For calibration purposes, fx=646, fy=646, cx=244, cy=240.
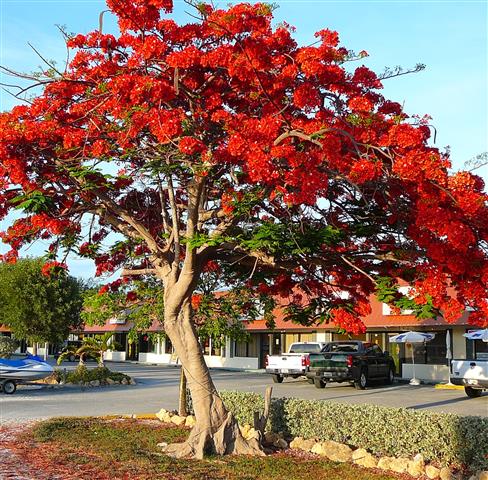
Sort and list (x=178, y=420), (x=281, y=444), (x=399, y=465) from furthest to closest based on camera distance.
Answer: (x=178, y=420)
(x=281, y=444)
(x=399, y=465)

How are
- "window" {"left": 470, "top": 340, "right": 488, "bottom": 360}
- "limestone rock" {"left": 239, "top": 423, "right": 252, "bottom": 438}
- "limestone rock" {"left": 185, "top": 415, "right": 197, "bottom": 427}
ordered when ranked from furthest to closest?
1. "window" {"left": 470, "top": 340, "right": 488, "bottom": 360}
2. "limestone rock" {"left": 185, "top": 415, "right": 197, "bottom": 427}
3. "limestone rock" {"left": 239, "top": 423, "right": 252, "bottom": 438}

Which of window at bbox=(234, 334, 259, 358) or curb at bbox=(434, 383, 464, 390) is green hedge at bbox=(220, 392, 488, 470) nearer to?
curb at bbox=(434, 383, 464, 390)

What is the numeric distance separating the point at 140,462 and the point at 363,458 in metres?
3.21

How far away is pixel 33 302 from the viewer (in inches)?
1257

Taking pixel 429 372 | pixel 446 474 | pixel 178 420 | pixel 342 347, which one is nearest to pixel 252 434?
pixel 178 420

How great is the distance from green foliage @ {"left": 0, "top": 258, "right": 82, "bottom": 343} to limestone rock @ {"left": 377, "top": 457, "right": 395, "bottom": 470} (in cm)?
2439

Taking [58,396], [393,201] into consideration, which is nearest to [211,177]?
[393,201]

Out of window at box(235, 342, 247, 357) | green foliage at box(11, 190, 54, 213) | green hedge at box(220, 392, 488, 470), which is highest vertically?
green foliage at box(11, 190, 54, 213)

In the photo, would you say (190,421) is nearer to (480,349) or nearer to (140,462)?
(140,462)

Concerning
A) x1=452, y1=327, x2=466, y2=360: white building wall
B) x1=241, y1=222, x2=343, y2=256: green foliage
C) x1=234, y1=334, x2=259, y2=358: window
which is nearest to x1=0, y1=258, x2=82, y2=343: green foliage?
x1=234, y1=334, x2=259, y2=358: window

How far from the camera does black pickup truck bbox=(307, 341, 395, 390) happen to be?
24984 mm

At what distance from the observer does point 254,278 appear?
11.3 meters

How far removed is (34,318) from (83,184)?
79.4 ft

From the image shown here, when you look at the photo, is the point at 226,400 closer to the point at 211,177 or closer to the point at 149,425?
the point at 149,425
